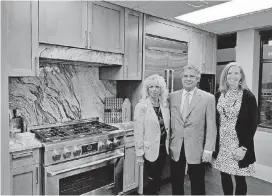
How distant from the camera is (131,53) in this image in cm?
303


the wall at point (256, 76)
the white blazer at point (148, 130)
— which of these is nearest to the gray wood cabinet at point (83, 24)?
the white blazer at point (148, 130)

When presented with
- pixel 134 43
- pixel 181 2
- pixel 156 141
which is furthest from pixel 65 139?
pixel 181 2

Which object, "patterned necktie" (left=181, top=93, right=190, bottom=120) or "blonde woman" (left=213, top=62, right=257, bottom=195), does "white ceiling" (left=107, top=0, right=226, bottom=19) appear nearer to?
"blonde woman" (left=213, top=62, right=257, bottom=195)

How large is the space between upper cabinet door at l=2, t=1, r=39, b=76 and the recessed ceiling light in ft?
6.25

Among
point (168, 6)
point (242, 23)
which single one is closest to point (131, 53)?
point (168, 6)

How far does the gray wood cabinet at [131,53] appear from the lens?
2.96m

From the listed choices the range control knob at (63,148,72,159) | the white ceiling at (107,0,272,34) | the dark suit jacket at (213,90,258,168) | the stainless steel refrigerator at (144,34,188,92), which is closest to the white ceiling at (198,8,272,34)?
the white ceiling at (107,0,272,34)

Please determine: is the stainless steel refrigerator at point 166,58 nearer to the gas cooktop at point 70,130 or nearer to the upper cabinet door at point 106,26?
the upper cabinet door at point 106,26

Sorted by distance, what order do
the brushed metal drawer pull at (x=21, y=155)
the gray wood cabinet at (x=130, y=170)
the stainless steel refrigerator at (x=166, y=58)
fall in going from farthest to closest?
the stainless steel refrigerator at (x=166, y=58) < the gray wood cabinet at (x=130, y=170) < the brushed metal drawer pull at (x=21, y=155)

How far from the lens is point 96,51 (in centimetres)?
267

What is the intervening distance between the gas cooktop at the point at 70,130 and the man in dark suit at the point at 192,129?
841mm

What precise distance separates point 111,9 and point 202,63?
193 centimetres

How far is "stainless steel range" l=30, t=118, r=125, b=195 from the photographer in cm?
224

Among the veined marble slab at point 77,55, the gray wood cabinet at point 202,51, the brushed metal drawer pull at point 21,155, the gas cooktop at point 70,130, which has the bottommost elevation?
the brushed metal drawer pull at point 21,155
